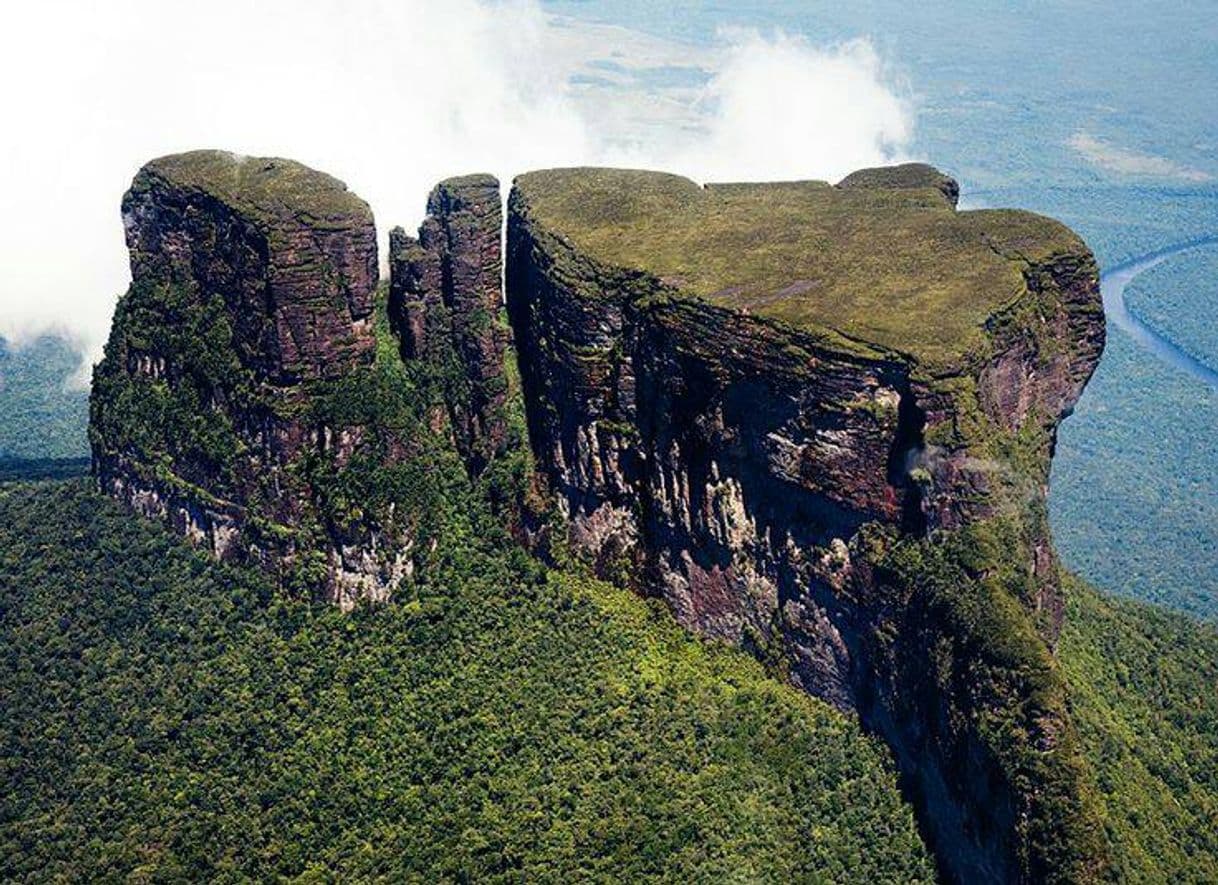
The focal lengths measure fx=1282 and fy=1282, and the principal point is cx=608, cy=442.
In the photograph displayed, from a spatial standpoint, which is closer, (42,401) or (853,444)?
(853,444)

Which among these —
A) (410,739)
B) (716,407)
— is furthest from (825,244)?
(410,739)

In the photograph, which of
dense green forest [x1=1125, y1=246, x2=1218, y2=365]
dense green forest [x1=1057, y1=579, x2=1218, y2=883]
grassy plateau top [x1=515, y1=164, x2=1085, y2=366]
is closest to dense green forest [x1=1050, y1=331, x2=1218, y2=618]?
dense green forest [x1=1125, y1=246, x2=1218, y2=365]

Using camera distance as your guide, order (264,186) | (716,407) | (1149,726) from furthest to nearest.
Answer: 1. (1149,726)
2. (264,186)
3. (716,407)

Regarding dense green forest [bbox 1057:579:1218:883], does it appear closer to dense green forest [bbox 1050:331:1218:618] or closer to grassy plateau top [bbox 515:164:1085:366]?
grassy plateau top [bbox 515:164:1085:366]

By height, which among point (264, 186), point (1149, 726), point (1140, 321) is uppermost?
point (264, 186)

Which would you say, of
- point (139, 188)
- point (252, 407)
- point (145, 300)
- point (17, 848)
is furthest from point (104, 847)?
point (139, 188)

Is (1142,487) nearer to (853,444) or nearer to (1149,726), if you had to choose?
(1149,726)
